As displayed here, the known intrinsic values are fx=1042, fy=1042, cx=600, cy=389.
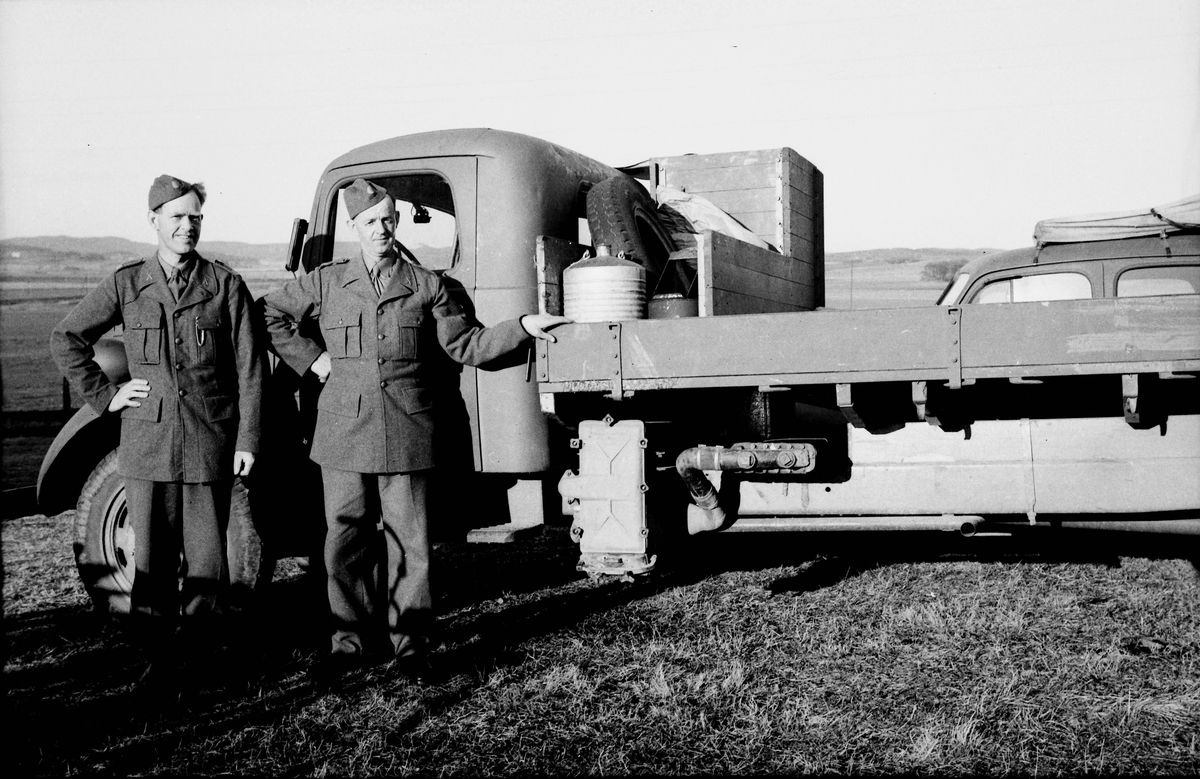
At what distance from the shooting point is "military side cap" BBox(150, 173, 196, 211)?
3758 mm

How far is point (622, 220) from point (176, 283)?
1.75 metres

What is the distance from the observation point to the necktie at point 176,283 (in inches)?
151

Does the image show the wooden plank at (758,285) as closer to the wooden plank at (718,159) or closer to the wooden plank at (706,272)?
the wooden plank at (706,272)

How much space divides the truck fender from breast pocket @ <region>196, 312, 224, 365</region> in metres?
0.89

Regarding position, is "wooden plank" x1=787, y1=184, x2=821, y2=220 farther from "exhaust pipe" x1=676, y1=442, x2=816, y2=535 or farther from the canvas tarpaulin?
"exhaust pipe" x1=676, y1=442, x2=816, y2=535

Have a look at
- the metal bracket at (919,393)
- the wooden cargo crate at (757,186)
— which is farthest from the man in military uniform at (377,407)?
the wooden cargo crate at (757,186)

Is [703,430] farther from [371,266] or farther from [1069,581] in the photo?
[1069,581]

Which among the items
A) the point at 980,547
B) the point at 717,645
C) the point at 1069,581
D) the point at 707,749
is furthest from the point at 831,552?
the point at 707,749

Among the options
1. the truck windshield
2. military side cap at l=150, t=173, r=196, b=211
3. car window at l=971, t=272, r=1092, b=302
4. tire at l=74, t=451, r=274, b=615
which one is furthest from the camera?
the truck windshield

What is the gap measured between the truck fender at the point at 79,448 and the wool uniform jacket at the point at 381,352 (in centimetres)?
104

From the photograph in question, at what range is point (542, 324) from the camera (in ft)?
12.3

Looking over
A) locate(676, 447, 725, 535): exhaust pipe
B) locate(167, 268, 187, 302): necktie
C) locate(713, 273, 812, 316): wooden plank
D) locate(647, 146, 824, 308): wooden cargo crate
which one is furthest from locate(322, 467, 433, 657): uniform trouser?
locate(647, 146, 824, 308): wooden cargo crate

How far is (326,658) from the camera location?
4094mm

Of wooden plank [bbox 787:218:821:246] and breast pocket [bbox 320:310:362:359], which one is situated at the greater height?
wooden plank [bbox 787:218:821:246]
